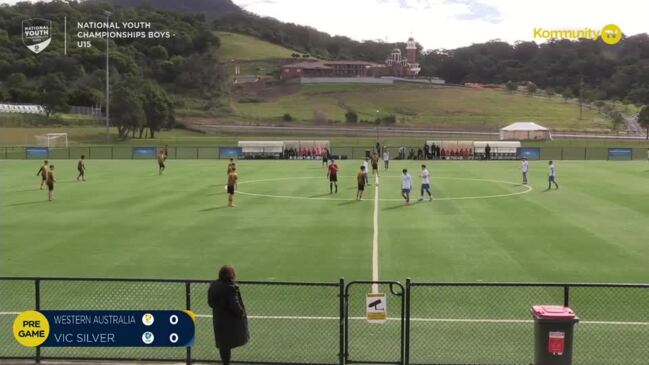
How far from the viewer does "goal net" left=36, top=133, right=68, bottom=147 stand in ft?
257

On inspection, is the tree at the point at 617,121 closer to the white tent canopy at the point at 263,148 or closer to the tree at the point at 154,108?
the tree at the point at 154,108

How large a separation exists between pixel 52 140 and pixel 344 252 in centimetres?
7052

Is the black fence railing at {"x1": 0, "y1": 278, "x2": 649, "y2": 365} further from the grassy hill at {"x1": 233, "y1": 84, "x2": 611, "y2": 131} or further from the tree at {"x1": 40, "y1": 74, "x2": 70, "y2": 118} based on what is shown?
the grassy hill at {"x1": 233, "y1": 84, "x2": 611, "y2": 131}

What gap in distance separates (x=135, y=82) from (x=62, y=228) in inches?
3505

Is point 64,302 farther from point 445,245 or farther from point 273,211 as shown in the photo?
point 273,211

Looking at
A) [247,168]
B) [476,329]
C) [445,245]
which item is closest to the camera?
[476,329]

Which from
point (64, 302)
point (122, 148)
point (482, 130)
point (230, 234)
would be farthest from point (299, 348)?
point (482, 130)

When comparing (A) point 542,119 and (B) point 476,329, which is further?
(A) point 542,119

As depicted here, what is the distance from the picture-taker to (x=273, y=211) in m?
27.8

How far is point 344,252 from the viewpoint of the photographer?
19.4 meters

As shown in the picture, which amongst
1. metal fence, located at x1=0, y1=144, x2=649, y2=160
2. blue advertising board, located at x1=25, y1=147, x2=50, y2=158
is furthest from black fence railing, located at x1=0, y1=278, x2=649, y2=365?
blue advertising board, located at x1=25, y1=147, x2=50, y2=158
